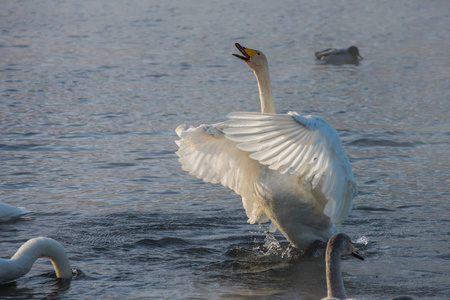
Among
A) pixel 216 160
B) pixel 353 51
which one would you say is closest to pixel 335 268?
pixel 216 160

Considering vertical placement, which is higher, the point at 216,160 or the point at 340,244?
the point at 216,160

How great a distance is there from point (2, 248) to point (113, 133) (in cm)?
518

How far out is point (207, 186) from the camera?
963 cm

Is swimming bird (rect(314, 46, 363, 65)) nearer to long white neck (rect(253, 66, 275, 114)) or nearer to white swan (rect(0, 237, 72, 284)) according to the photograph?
long white neck (rect(253, 66, 275, 114))

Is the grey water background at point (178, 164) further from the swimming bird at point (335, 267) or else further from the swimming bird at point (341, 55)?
the swimming bird at point (335, 267)

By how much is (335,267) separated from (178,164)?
17.4 ft

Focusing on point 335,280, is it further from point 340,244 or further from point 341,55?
point 341,55

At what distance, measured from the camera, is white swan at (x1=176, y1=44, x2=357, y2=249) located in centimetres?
581

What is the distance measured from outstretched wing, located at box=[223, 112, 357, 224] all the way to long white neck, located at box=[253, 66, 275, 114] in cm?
141

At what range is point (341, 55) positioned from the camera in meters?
20.2

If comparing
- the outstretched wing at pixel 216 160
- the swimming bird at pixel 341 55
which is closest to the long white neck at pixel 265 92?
the outstretched wing at pixel 216 160

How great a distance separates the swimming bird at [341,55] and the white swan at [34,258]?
584 inches

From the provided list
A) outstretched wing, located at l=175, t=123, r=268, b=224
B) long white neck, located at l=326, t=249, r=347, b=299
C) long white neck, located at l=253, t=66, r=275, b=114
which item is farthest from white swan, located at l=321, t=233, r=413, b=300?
long white neck, located at l=253, t=66, r=275, b=114

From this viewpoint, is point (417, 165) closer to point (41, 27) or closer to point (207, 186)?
point (207, 186)
